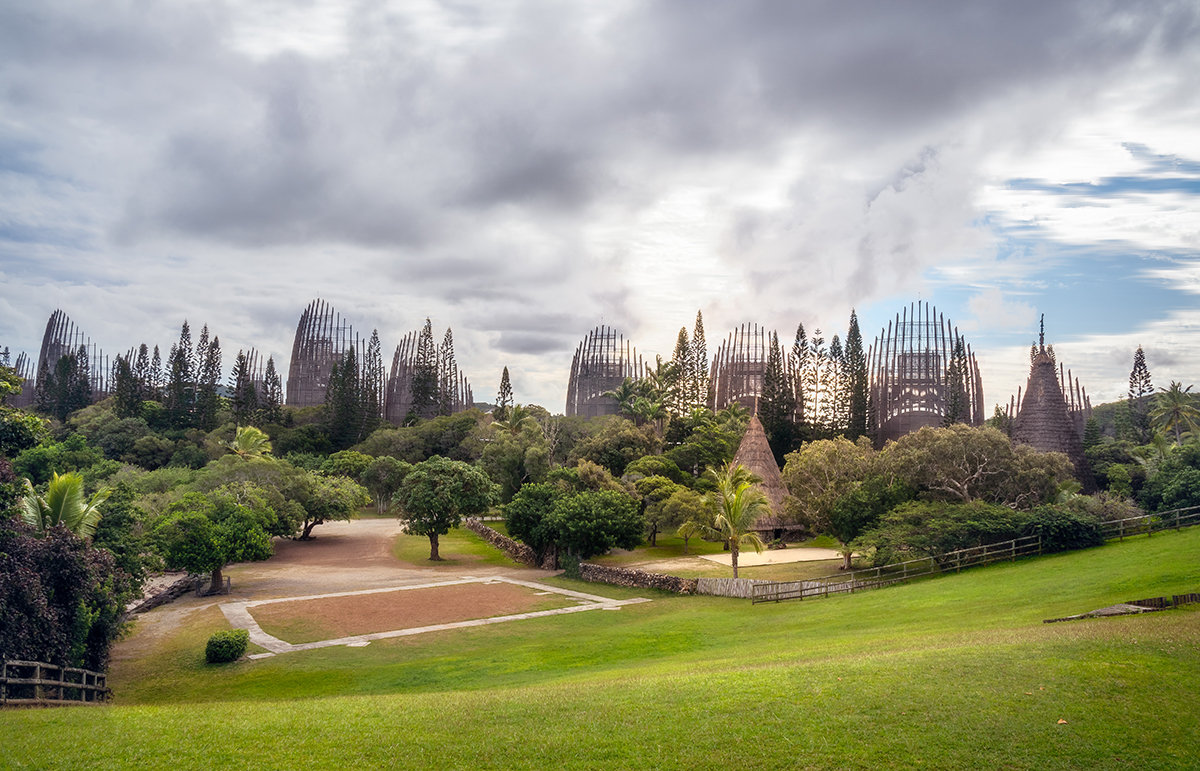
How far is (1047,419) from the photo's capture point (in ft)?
107

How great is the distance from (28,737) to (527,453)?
35.9 meters

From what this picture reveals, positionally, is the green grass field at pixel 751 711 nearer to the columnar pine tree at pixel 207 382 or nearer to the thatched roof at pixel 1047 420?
the thatched roof at pixel 1047 420

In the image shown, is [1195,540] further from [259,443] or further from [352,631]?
[259,443]

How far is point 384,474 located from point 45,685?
37.0m

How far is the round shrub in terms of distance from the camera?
53.4ft

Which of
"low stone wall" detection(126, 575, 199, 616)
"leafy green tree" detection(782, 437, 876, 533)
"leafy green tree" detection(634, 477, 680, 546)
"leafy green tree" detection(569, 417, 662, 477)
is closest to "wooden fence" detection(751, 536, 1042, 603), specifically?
"leafy green tree" detection(782, 437, 876, 533)

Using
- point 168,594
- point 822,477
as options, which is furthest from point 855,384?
point 168,594

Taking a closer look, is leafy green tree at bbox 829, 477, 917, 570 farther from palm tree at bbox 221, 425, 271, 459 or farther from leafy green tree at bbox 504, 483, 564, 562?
palm tree at bbox 221, 425, 271, 459

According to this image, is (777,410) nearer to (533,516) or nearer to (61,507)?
(533,516)

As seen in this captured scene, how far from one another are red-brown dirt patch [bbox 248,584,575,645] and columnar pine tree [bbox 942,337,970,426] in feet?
112

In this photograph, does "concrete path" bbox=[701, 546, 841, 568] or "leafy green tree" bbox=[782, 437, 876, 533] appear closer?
"leafy green tree" bbox=[782, 437, 876, 533]

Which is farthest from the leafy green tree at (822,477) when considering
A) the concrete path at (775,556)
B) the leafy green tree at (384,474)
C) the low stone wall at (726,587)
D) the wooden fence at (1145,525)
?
the leafy green tree at (384,474)

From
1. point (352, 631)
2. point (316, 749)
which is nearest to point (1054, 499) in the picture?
point (352, 631)

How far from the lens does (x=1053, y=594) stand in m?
15.8
